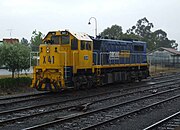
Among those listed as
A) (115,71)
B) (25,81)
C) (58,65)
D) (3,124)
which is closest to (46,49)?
(58,65)

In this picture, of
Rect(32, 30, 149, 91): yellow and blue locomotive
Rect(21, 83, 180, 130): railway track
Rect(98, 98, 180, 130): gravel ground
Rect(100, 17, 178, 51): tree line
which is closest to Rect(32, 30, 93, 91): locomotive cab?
Rect(32, 30, 149, 91): yellow and blue locomotive

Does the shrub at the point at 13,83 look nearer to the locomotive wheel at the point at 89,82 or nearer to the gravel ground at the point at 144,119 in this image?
the locomotive wheel at the point at 89,82

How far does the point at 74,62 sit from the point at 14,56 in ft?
16.1

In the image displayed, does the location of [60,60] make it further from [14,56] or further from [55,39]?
[14,56]

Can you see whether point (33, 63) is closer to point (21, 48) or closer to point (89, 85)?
point (21, 48)

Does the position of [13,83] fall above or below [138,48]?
below

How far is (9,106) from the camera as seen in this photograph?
46.2ft

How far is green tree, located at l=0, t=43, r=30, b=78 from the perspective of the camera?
69.4ft

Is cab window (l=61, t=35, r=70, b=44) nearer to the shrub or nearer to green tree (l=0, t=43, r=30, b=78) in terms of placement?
green tree (l=0, t=43, r=30, b=78)

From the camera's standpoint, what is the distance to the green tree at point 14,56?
69.4 feet

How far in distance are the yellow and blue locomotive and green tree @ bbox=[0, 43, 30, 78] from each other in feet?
7.74

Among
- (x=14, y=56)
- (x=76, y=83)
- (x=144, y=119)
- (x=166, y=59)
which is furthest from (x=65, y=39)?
(x=166, y=59)

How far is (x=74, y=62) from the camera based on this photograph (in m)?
18.9

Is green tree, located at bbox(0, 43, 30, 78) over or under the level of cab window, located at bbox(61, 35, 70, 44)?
under
